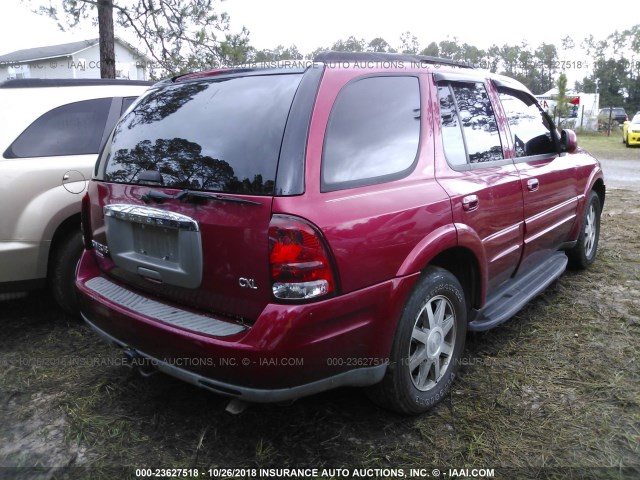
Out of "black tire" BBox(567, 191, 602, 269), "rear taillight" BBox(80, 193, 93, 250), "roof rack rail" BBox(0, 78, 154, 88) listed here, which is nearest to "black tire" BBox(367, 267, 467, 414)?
"rear taillight" BBox(80, 193, 93, 250)

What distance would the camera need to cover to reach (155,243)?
2.38 m

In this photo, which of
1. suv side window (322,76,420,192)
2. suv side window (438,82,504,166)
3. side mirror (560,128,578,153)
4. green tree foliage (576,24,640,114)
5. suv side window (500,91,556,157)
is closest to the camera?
suv side window (322,76,420,192)

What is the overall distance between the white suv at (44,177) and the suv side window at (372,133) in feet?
7.66

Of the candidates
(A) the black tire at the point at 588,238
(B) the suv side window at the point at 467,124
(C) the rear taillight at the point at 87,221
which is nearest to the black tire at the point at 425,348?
(B) the suv side window at the point at 467,124

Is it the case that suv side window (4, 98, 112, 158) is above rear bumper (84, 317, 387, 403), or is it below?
above

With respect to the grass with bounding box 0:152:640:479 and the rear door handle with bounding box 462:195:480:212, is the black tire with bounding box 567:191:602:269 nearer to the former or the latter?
the grass with bounding box 0:152:640:479

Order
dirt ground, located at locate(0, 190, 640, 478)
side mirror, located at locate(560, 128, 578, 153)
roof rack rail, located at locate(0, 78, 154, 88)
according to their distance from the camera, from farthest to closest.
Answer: side mirror, located at locate(560, 128, 578, 153) < roof rack rail, located at locate(0, 78, 154, 88) < dirt ground, located at locate(0, 190, 640, 478)

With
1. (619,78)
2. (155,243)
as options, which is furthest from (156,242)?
(619,78)

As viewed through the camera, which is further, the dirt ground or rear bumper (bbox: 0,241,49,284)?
rear bumper (bbox: 0,241,49,284)

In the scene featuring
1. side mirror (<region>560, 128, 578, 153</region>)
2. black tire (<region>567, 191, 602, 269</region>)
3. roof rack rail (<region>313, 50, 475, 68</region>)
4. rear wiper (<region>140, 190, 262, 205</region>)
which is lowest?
black tire (<region>567, 191, 602, 269</region>)

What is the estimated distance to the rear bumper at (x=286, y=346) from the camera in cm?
200

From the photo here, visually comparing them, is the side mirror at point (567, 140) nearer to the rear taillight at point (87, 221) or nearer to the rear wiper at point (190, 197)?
the rear wiper at point (190, 197)

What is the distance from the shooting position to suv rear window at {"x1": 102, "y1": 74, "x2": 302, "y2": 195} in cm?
215

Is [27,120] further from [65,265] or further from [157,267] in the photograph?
[157,267]
